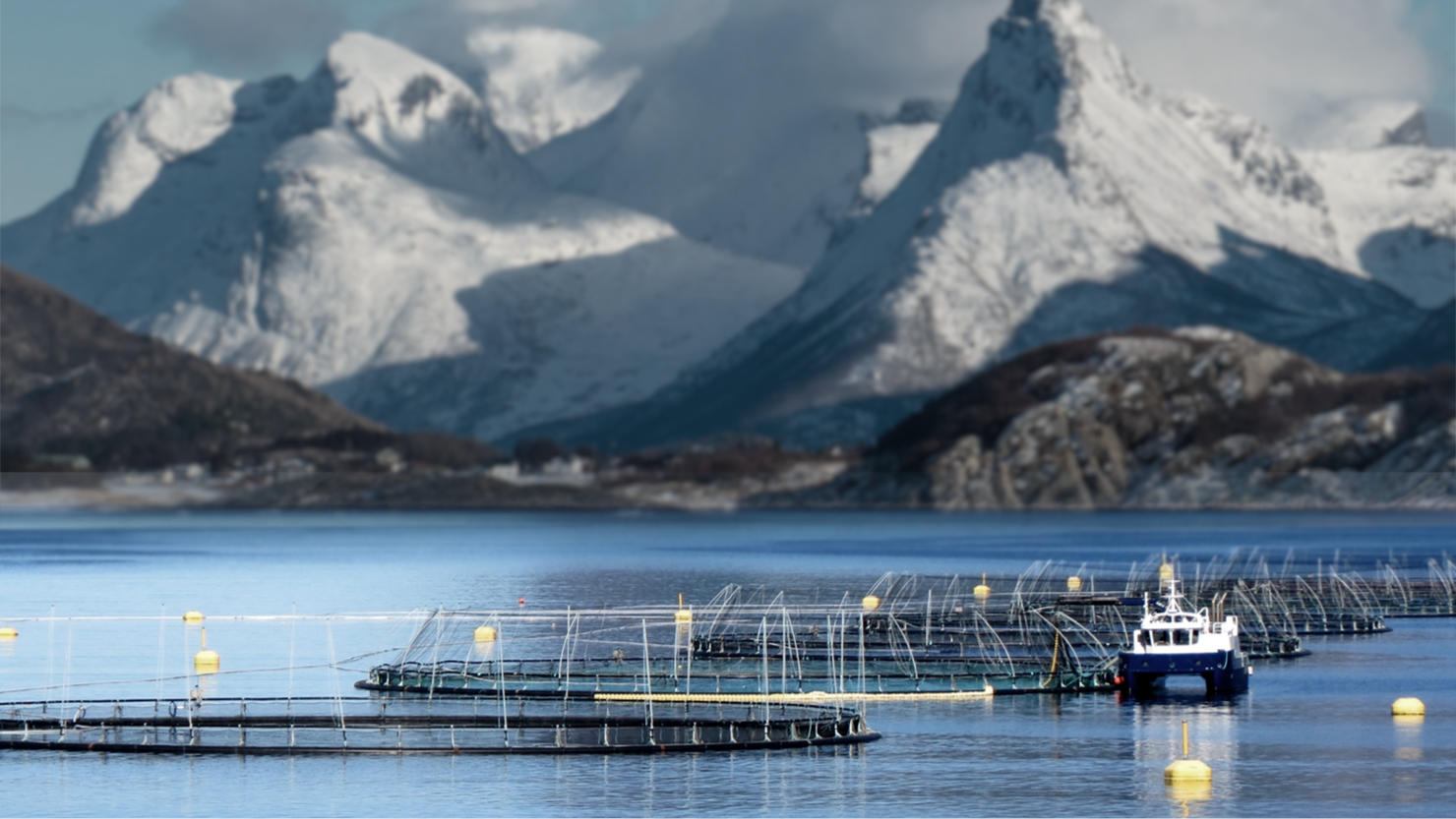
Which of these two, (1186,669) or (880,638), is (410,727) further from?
(880,638)

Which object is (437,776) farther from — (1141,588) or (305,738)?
(1141,588)

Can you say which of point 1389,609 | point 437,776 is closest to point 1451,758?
point 437,776

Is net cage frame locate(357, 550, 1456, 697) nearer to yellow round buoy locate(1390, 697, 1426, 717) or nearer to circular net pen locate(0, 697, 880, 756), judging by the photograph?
circular net pen locate(0, 697, 880, 756)

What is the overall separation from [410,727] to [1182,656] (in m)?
36.5

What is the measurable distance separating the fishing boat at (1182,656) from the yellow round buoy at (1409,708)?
8.50 meters

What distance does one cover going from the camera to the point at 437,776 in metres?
81.4

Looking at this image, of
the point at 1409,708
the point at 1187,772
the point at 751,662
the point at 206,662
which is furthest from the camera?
the point at 751,662

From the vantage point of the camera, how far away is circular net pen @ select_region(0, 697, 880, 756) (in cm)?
8750

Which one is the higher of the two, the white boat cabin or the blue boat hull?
the white boat cabin

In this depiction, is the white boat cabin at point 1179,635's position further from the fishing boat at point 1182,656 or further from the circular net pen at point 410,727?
the circular net pen at point 410,727

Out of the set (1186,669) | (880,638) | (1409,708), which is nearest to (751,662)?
(880,638)

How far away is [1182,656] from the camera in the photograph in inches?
4065

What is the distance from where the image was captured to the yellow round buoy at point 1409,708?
96.8 meters

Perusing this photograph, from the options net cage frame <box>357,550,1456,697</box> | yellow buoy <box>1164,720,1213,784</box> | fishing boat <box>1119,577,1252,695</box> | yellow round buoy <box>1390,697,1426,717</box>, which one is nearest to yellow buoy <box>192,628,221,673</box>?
net cage frame <box>357,550,1456,697</box>
